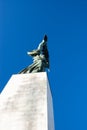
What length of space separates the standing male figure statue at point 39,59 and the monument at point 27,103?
0.10 meters

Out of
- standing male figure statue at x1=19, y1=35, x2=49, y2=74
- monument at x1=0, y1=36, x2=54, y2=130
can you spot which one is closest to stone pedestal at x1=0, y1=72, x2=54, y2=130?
monument at x1=0, y1=36, x2=54, y2=130

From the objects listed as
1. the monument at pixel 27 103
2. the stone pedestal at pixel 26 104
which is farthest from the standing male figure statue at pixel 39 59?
the stone pedestal at pixel 26 104

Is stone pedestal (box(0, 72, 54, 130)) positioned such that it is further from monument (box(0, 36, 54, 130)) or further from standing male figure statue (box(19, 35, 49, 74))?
standing male figure statue (box(19, 35, 49, 74))

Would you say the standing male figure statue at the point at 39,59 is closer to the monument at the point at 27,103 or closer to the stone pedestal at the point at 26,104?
the monument at the point at 27,103

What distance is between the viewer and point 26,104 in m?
8.67

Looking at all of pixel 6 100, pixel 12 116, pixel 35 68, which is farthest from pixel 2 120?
pixel 35 68

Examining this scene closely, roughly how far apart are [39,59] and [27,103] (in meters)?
3.63

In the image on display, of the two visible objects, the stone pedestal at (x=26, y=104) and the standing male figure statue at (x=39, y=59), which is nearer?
the stone pedestal at (x=26, y=104)

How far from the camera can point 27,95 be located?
9.12m

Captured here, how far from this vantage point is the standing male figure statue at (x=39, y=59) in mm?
11367

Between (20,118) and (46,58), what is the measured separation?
15.5ft

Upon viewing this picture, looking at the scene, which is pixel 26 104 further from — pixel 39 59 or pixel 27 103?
pixel 39 59

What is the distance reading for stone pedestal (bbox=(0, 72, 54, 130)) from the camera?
786cm

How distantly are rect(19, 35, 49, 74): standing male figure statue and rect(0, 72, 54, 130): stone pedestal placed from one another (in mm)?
1002
